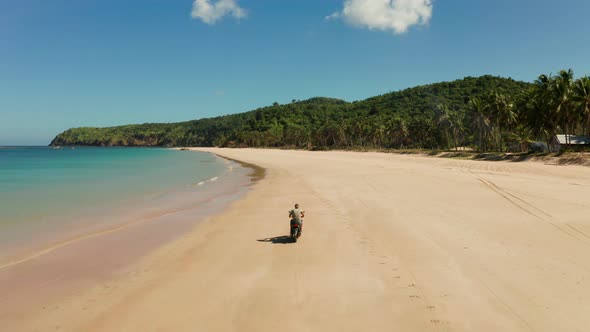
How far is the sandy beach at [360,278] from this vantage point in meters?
6.38

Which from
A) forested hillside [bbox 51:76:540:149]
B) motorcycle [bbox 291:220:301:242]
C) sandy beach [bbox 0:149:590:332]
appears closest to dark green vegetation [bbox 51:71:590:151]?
forested hillside [bbox 51:76:540:149]

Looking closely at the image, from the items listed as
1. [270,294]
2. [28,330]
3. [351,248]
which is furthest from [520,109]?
[28,330]

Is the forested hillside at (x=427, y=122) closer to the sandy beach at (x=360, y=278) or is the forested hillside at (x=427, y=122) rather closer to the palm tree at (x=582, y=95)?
the palm tree at (x=582, y=95)

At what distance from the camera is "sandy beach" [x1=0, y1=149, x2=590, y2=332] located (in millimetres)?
6375

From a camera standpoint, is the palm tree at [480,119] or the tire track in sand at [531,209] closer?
the tire track in sand at [531,209]

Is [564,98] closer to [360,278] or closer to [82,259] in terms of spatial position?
[360,278]

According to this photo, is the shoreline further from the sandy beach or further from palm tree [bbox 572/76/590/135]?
palm tree [bbox 572/76/590/135]

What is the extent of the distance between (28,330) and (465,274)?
30.8ft

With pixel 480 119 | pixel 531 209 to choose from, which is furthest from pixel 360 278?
pixel 480 119

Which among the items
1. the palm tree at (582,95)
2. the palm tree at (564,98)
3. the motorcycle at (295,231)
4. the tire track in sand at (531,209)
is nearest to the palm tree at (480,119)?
the palm tree at (564,98)

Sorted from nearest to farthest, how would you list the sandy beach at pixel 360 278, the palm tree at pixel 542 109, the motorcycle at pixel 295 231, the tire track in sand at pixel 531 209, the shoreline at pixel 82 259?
the sandy beach at pixel 360 278
the shoreline at pixel 82 259
the motorcycle at pixel 295 231
the tire track in sand at pixel 531 209
the palm tree at pixel 542 109

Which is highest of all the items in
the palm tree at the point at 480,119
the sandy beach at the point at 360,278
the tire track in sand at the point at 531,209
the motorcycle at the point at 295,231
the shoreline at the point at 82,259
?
the palm tree at the point at 480,119

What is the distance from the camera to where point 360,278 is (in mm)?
8250

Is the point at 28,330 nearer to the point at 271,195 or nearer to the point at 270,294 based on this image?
the point at 270,294
